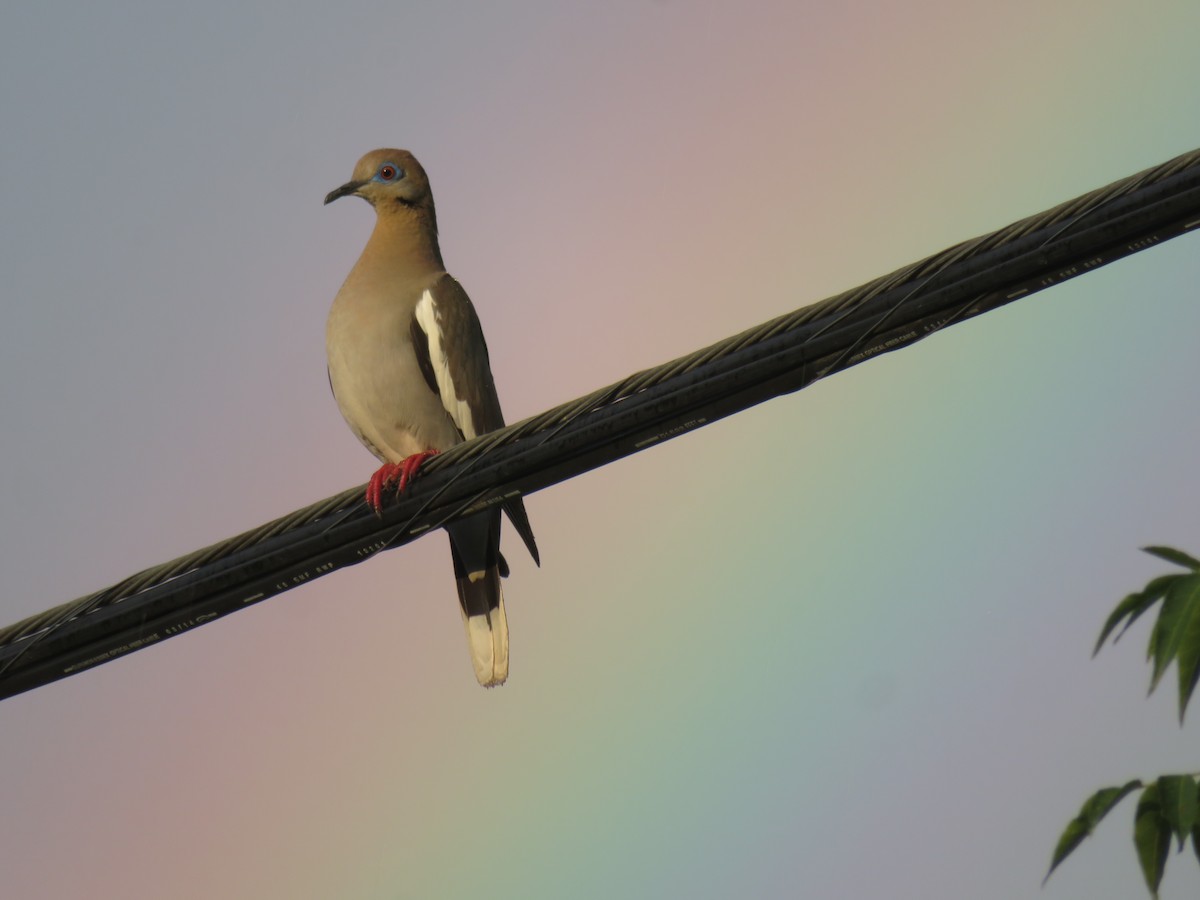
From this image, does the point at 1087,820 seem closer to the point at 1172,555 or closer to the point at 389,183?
the point at 1172,555

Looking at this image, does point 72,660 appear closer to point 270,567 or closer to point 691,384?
point 270,567

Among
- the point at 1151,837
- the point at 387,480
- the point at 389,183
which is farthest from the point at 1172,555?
the point at 389,183

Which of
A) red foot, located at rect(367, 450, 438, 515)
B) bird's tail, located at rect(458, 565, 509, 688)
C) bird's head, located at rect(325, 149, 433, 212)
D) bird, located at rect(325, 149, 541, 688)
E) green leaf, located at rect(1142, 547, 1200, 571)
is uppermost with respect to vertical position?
bird's head, located at rect(325, 149, 433, 212)

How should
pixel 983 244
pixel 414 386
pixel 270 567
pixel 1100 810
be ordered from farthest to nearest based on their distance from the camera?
pixel 414 386, pixel 270 567, pixel 983 244, pixel 1100 810

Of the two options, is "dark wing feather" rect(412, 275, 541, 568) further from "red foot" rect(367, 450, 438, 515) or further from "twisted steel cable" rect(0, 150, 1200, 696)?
"twisted steel cable" rect(0, 150, 1200, 696)

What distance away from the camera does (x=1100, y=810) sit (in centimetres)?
288

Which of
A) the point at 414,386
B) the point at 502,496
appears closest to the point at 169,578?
the point at 502,496

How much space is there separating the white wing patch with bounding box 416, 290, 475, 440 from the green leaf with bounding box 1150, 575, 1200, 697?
149 inches

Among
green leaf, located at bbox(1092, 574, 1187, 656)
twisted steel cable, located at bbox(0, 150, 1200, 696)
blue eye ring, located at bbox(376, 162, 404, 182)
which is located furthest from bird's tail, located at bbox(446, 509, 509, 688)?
green leaf, located at bbox(1092, 574, 1187, 656)

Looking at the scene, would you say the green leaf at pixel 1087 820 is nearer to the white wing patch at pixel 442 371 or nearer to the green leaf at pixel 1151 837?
the green leaf at pixel 1151 837

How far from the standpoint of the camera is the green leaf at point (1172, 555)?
2.81 m

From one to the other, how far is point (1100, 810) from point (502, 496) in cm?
149

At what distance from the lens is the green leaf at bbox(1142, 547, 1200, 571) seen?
281 centimetres

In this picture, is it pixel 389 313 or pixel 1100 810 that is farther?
pixel 389 313
